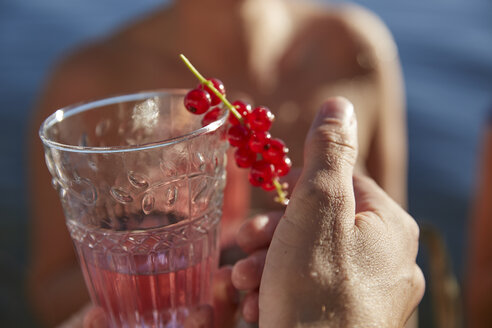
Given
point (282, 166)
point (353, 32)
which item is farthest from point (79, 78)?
point (282, 166)

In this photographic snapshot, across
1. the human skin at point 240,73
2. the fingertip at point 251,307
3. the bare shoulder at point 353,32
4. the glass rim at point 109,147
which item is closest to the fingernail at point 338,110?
the glass rim at point 109,147

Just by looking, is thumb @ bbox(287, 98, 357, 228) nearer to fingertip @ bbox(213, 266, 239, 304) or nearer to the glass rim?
the glass rim

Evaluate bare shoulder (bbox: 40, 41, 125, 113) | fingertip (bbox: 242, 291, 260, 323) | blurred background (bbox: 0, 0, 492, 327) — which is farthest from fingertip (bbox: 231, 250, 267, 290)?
blurred background (bbox: 0, 0, 492, 327)

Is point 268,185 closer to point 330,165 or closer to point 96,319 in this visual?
point 330,165

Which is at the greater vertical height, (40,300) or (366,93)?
(366,93)

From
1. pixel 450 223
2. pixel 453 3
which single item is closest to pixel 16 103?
pixel 450 223

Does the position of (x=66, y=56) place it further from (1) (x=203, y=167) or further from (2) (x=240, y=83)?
(1) (x=203, y=167)
